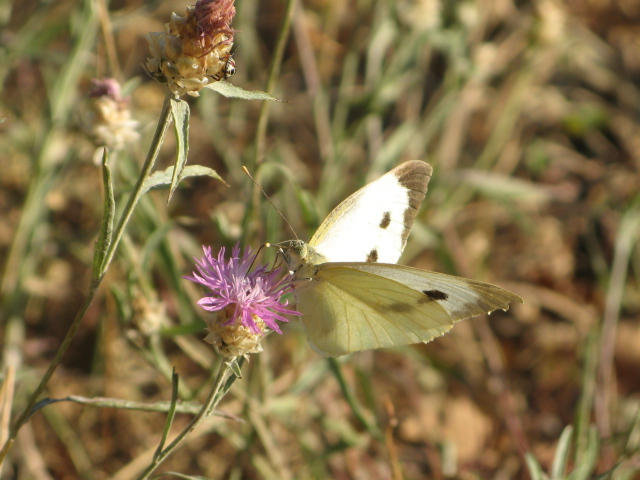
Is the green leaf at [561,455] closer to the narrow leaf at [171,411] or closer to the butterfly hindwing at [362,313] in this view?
the butterfly hindwing at [362,313]

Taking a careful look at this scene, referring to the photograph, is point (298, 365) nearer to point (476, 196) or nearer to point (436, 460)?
point (436, 460)

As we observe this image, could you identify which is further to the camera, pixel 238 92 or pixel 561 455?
pixel 561 455

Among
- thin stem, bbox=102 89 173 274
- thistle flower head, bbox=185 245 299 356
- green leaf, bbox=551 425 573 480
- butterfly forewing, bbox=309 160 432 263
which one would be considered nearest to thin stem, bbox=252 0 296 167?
butterfly forewing, bbox=309 160 432 263

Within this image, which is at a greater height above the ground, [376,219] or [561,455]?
[376,219]

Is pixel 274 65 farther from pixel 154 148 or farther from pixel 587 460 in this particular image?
pixel 587 460

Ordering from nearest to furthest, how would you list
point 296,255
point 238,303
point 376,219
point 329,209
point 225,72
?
point 225,72 → point 238,303 → point 296,255 → point 376,219 → point 329,209

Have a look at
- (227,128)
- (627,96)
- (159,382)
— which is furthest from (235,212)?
(627,96)

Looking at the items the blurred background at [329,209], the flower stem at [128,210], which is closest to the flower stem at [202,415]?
the flower stem at [128,210]

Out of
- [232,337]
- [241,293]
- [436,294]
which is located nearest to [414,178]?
[436,294]
